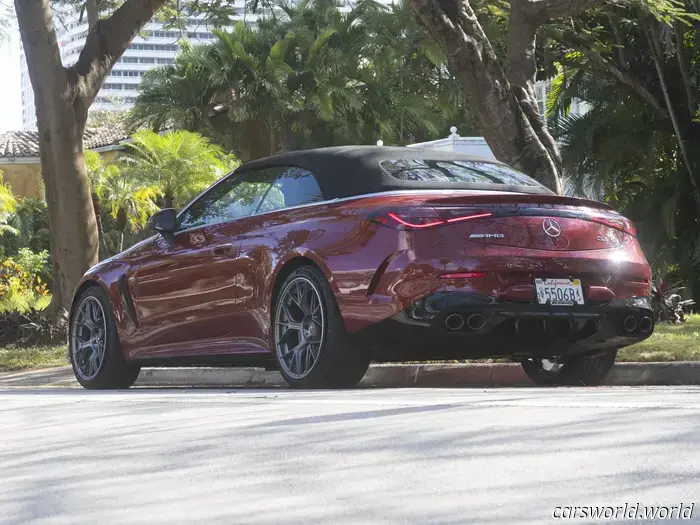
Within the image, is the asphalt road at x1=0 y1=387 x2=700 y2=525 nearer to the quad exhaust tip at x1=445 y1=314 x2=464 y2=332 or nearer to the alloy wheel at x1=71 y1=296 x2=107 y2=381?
the quad exhaust tip at x1=445 y1=314 x2=464 y2=332

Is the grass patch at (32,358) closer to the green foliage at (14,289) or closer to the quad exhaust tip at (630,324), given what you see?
A: the green foliage at (14,289)

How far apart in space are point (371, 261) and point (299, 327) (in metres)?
0.75

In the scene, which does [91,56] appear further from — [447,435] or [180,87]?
[180,87]

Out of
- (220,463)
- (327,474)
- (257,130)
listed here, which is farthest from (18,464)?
(257,130)

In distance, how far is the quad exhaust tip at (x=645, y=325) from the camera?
776 cm

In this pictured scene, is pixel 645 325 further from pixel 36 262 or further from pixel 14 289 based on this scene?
pixel 36 262

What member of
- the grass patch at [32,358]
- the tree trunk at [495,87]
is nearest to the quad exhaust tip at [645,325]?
the tree trunk at [495,87]

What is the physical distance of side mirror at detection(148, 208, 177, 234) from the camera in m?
8.87

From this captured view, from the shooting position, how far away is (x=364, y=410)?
5613mm

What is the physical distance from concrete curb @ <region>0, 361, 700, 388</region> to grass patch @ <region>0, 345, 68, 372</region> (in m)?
1.73

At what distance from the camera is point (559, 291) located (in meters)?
7.38

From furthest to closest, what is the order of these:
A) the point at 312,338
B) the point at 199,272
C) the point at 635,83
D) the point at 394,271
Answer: the point at 635,83, the point at 199,272, the point at 312,338, the point at 394,271

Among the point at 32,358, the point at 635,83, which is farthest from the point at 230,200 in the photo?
the point at 635,83

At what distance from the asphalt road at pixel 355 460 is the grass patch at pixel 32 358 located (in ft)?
23.6
